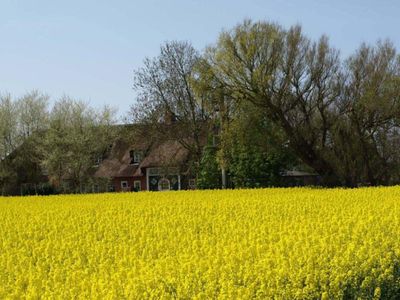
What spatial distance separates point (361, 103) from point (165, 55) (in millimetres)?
20820

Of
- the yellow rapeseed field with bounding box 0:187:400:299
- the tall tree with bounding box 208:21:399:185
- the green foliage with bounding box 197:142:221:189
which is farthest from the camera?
the green foliage with bounding box 197:142:221:189

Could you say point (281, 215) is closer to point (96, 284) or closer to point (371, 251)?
point (371, 251)

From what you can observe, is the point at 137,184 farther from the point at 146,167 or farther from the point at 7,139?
the point at 7,139

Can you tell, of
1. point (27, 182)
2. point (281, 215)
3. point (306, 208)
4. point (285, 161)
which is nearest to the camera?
point (281, 215)

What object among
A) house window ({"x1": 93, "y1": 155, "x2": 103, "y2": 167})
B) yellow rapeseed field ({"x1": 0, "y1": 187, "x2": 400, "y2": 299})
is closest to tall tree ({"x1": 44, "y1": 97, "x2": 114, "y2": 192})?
house window ({"x1": 93, "y1": 155, "x2": 103, "y2": 167})

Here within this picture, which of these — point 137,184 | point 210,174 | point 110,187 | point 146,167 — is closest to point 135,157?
point 137,184

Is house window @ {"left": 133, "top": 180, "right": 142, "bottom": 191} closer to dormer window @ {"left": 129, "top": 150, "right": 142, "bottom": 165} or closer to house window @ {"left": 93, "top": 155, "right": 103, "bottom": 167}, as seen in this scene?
dormer window @ {"left": 129, "top": 150, "right": 142, "bottom": 165}

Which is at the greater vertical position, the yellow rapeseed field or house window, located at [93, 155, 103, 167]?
house window, located at [93, 155, 103, 167]

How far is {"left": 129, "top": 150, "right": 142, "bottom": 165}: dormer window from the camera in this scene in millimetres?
67613

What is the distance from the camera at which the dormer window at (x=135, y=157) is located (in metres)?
67.6

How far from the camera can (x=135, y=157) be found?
68188mm

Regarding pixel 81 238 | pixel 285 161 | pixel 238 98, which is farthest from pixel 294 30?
pixel 81 238

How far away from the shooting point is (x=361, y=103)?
132ft

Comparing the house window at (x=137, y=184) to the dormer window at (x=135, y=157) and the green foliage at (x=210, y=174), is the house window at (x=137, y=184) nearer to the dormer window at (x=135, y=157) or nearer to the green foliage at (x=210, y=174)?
the dormer window at (x=135, y=157)
